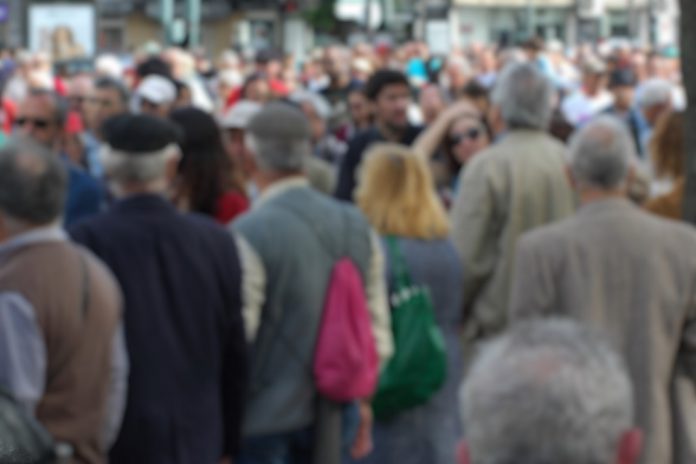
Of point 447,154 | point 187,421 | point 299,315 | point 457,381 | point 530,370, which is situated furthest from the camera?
point 447,154

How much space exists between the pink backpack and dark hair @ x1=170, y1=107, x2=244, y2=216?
104 centimetres

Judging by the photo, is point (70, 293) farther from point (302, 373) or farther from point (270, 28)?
point (270, 28)

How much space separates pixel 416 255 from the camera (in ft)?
21.1

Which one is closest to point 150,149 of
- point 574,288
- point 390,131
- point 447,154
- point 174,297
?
point 174,297

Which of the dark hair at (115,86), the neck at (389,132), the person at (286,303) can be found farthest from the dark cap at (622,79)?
the person at (286,303)

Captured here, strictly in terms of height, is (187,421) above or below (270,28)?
above

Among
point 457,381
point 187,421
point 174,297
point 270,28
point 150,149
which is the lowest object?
point 270,28

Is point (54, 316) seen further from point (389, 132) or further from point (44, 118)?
point (389, 132)

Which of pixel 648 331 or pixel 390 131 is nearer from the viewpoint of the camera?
pixel 648 331

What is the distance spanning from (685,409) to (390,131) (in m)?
4.56

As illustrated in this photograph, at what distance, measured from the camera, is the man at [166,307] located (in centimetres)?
497

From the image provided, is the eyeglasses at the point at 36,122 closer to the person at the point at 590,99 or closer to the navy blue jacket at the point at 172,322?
the navy blue jacket at the point at 172,322

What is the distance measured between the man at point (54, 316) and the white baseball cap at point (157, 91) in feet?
19.1

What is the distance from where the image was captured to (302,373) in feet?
18.6
